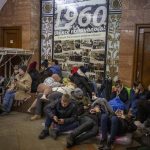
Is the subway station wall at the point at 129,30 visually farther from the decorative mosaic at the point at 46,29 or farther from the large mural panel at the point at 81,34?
the decorative mosaic at the point at 46,29

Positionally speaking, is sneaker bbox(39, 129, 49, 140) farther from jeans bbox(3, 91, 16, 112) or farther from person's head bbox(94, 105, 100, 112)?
jeans bbox(3, 91, 16, 112)

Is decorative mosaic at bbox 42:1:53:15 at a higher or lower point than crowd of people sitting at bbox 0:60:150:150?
higher

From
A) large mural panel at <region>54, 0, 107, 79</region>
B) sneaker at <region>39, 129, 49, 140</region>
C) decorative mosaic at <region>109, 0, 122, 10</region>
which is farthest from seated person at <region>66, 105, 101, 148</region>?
decorative mosaic at <region>109, 0, 122, 10</region>

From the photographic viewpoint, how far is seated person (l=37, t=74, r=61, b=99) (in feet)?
19.5

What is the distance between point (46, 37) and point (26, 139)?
412 cm

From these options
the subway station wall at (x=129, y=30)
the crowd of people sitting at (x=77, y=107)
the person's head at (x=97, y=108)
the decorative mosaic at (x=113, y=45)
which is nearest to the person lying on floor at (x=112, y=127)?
the crowd of people sitting at (x=77, y=107)

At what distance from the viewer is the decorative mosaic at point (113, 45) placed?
705 centimetres

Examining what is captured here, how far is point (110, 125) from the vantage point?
181 inches

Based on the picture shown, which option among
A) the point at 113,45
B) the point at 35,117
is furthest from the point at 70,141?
the point at 113,45

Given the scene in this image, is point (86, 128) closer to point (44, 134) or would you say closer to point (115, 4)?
point (44, 134)

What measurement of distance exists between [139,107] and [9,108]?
2.85 meters

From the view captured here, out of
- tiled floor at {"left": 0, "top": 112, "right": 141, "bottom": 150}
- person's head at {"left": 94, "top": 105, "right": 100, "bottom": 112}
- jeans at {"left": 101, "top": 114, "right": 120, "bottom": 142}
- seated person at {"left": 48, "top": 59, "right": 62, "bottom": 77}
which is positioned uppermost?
seated person at {"left": 48, "top": 59, "right": 62, "bottom": 77}

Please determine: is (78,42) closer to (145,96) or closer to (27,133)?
(145,96)

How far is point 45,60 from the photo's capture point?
309 inches
